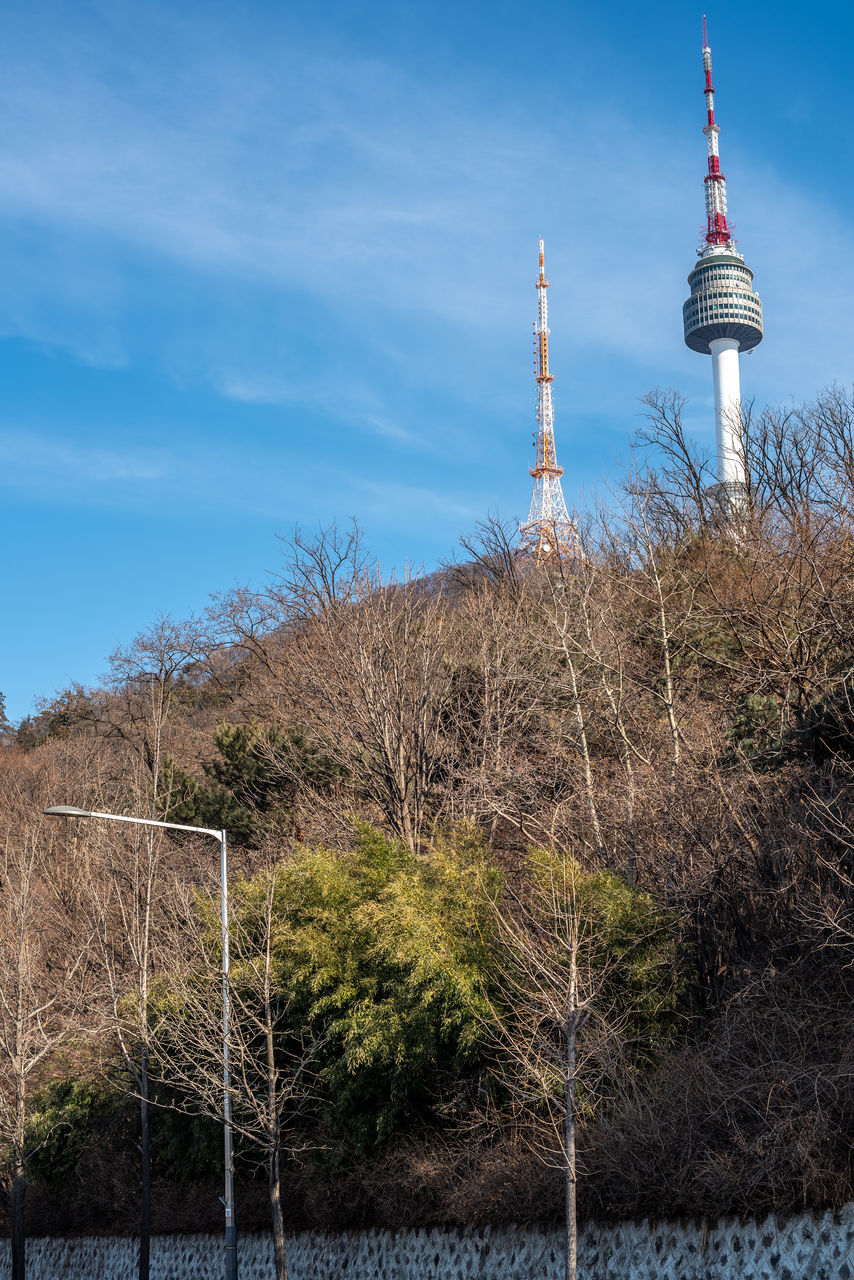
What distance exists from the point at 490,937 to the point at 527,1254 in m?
4.04

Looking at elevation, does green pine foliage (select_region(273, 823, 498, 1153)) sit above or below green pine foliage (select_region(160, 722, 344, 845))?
below

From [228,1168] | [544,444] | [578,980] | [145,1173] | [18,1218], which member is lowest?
[18,1218]

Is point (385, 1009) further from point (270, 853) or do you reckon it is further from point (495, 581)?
point (495, 581)

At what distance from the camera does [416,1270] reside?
15672 millimetres

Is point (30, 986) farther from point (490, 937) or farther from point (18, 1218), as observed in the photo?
point (490, 937)

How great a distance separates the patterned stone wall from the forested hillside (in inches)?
11.6

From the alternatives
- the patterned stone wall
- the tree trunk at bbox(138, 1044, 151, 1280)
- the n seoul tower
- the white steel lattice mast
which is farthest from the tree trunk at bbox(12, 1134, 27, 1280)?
the n seoul tower

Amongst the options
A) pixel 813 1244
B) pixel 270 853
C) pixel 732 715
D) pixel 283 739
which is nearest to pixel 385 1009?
pixel 813 1244

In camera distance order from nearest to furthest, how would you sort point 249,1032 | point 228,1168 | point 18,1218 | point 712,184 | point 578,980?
1. point 578,980
2. point 228,1168
3. point 249,1032
4. point 18,1218
5. point 712,184

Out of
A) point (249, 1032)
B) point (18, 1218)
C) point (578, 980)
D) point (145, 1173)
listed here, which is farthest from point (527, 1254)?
point (18, 1218)

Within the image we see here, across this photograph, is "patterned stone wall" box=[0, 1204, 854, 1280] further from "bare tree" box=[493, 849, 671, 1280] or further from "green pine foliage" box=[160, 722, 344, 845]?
"green pine foliage" box=[160, 722, 344, 845]

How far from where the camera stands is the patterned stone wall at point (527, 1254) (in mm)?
11125

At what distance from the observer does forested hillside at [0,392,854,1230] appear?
1359 cm

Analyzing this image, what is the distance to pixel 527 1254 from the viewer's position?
554 inches
